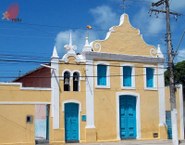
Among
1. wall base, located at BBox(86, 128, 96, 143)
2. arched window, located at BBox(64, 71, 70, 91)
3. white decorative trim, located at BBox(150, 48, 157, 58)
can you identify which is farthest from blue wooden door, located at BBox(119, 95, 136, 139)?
arched window, located at BBox(64, 71, 70, 91)

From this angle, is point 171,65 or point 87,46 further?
point 87,46

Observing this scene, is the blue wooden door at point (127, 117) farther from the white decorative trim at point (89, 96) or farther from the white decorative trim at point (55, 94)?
the white decorative trim at point (55, 94)

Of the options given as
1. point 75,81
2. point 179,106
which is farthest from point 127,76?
point 179,106

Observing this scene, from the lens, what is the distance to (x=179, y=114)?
116 feet

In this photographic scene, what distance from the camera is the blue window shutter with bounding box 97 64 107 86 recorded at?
31.6 meters

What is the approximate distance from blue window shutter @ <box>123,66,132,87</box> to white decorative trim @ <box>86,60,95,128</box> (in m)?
3.18

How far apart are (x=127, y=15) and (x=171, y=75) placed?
24.2 feet

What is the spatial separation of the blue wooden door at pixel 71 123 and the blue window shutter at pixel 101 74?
2.90m

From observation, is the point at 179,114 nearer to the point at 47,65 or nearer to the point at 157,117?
the point at 157,117

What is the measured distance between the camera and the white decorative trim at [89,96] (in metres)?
30.4

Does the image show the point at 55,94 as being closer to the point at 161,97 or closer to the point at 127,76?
the point at 127,76

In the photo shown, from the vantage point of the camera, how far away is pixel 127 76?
3309cm

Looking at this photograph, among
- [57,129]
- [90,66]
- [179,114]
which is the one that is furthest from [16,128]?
[179,114]

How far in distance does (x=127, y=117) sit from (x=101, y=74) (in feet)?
13.3
